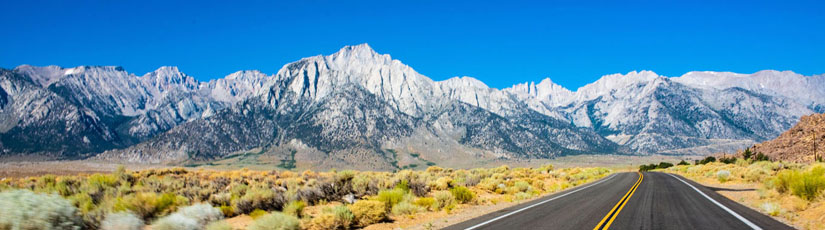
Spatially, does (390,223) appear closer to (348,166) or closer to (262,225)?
(262,225)

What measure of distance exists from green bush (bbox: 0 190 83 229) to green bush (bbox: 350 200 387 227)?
6964 millimetres

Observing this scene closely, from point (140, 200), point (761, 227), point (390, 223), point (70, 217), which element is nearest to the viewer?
point (70, 217)

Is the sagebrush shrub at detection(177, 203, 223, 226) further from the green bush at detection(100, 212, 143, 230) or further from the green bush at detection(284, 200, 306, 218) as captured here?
the green bush at detection(284, 200, 306, 218)

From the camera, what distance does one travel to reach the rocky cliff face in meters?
50.0

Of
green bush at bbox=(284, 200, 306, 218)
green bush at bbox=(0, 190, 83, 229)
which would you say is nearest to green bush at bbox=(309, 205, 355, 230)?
green bush at bbox=(284, 200, 306, 218)

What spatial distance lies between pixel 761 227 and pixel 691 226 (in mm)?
1418

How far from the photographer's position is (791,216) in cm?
1168

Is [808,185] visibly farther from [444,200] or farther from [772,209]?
[444,200]

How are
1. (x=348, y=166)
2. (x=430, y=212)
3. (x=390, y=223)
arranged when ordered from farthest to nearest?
(x=348, y=166) < (x=430, y=212) < (x=390, y=223)

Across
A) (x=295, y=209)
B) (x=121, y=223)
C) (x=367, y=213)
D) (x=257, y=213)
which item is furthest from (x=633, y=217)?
(x=121, y=223)

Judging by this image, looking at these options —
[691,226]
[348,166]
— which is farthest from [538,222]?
[348,166]

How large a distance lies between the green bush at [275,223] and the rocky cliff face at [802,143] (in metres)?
58.1

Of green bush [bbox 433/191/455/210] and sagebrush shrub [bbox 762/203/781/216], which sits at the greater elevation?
sagebrush shrub [bbox 762/203/781/216]

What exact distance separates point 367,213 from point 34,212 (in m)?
8.07
